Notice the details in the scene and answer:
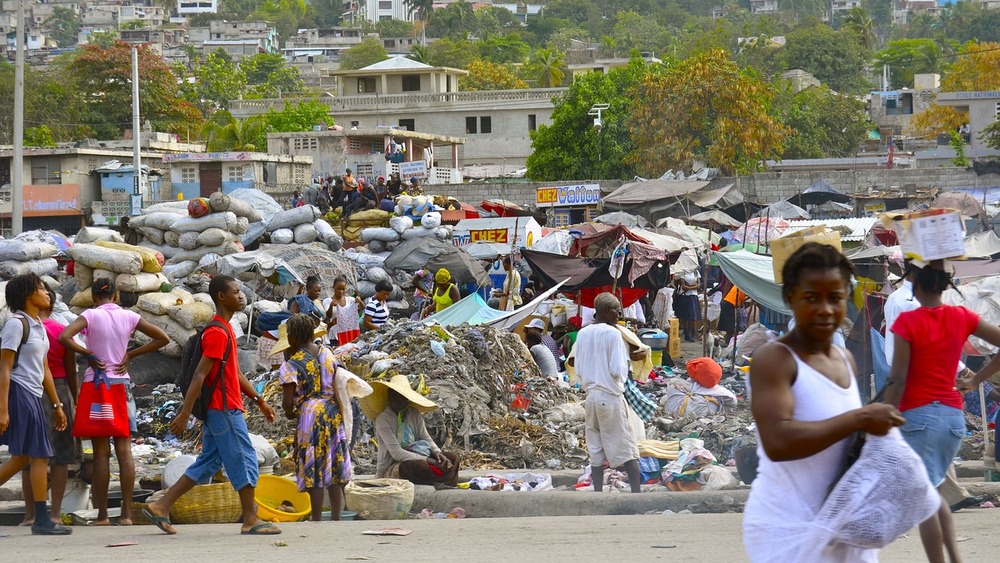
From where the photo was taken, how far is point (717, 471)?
27.5 feet

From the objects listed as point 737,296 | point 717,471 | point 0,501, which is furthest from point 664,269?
point 0,501

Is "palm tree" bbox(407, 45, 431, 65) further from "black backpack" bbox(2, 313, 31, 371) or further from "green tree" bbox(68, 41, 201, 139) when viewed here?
"black backpack" bbox(2, 313, 31, 371)

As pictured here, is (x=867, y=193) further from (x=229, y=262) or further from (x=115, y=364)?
(x=115, y=364)

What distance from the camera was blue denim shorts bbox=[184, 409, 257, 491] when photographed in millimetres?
6309

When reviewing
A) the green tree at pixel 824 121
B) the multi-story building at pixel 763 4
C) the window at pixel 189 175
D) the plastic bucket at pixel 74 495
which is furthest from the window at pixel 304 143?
the multi-story building at pixel 763 4

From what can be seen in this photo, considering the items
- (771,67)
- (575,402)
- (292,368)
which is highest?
(771,67)

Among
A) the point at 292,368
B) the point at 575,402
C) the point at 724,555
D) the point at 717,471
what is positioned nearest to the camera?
the point at 724,555

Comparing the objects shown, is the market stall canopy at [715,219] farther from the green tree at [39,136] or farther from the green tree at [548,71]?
the green tree at [548,71]

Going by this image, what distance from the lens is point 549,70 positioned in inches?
2963

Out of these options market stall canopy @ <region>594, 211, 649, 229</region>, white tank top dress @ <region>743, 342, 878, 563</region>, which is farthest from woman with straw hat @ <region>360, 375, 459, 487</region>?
market stall canopy @ <region>594, 211, 649, 229</region>

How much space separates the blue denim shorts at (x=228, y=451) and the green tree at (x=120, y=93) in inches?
2145

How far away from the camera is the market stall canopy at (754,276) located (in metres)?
14.0

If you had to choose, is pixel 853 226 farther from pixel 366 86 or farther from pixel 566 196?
pixel 366 86

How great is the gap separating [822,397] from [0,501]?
7.06 meters
